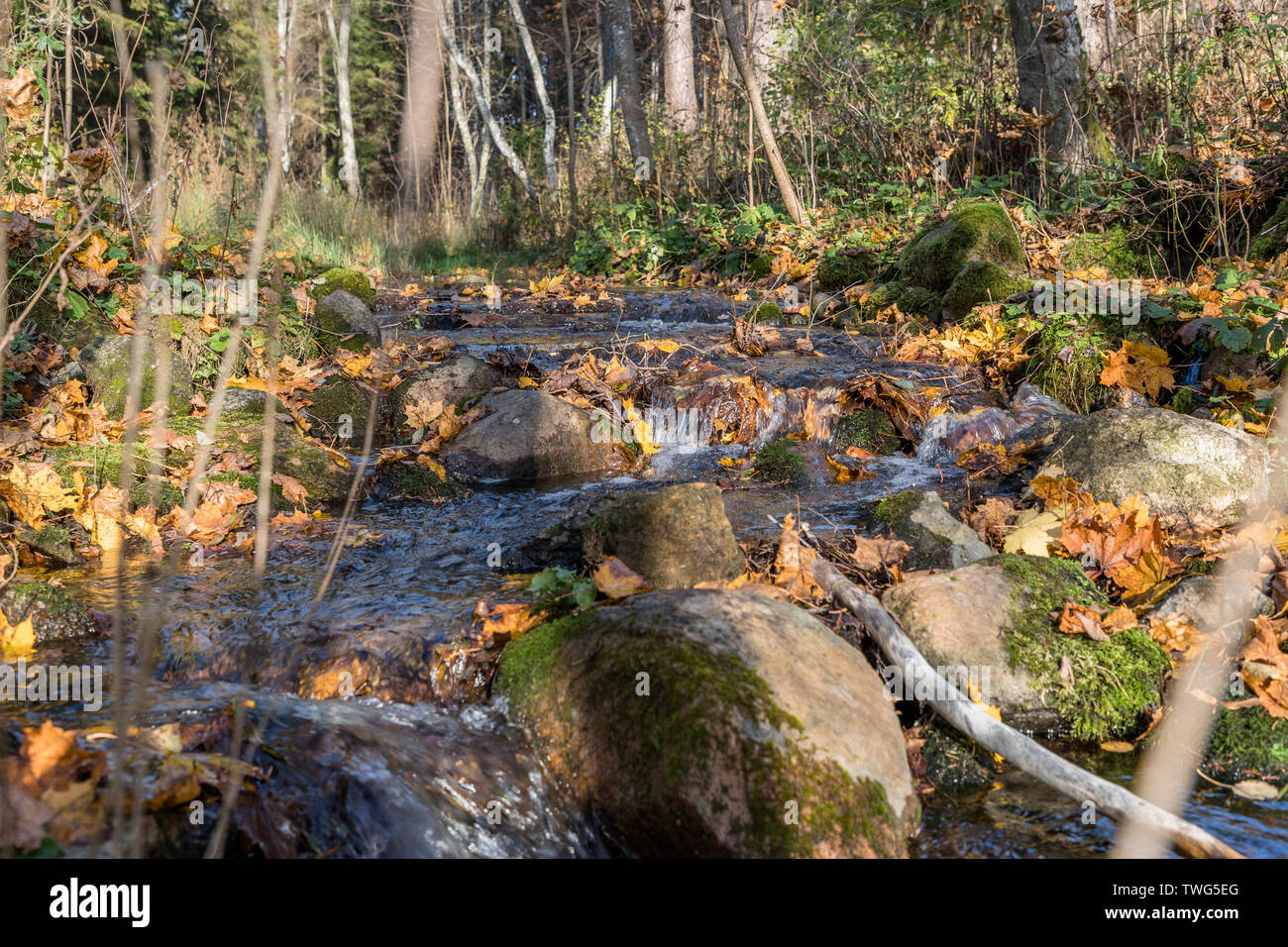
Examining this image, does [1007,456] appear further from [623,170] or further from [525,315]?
[623,170]

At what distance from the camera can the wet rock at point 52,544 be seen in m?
3.66

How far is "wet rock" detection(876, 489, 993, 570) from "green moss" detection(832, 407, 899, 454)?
167cm

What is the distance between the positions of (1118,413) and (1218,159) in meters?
3.70

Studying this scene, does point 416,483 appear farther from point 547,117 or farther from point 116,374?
point 547,117

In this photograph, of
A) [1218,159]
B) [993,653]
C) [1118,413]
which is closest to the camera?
[993,653]

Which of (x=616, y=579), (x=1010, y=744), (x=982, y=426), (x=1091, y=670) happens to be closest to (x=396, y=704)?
(x=616, y=579)

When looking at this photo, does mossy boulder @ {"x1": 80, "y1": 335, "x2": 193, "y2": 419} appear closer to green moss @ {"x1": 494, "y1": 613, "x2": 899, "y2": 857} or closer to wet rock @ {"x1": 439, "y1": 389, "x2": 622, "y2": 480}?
wet rock @ {"x1": 439, "y1": 389, "x2": 622, "y2": 480}

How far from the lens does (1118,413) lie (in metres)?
4.05

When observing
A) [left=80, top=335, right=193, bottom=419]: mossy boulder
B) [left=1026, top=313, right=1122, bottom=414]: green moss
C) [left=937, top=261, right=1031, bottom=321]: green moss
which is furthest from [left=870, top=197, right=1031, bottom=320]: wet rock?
[left=80, top=335, right=193, bottom=419]: mossy boulder

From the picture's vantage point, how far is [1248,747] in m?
2.54

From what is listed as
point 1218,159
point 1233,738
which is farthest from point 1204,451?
point 1218,159

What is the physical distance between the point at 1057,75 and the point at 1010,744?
8235mm

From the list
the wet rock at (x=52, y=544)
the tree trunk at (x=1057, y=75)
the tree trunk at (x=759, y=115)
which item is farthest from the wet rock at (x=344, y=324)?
the tree trunk at (x=1057, y=75)

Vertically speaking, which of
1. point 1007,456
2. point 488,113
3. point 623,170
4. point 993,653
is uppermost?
point 488,113
